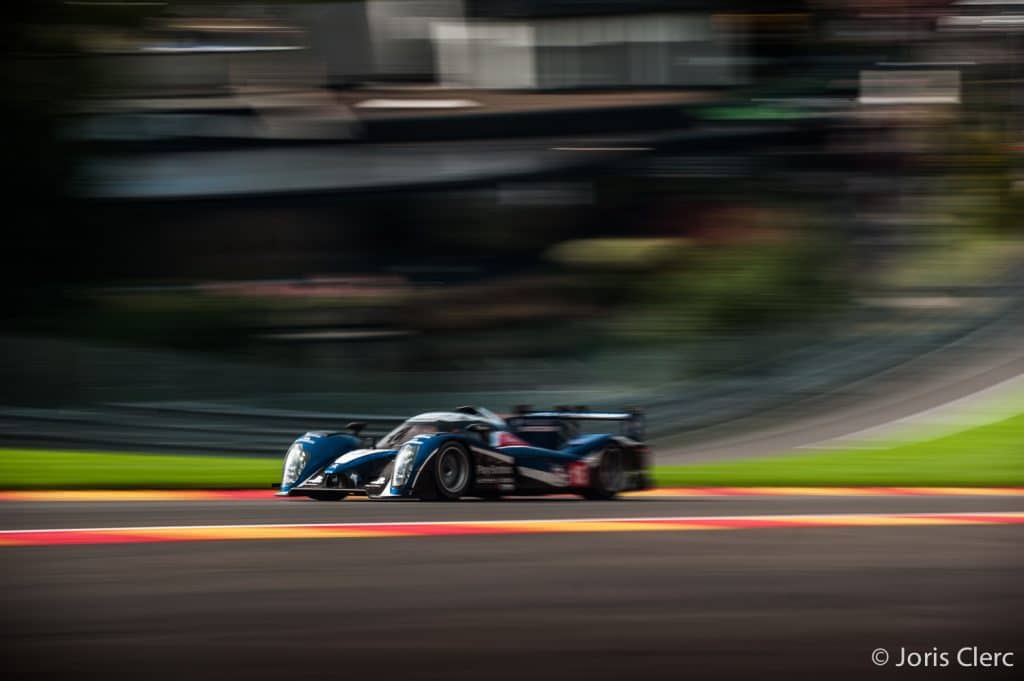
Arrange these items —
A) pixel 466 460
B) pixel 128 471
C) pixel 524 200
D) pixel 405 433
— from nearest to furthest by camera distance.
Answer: pixel 466 460
pixel 405 433
pixel 128 471
pixel 524 200

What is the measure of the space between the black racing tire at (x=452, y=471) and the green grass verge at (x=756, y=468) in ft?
7.01

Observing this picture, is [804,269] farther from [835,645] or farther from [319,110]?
[835,645]

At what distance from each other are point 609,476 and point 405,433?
3.65ft

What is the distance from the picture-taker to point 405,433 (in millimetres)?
5965

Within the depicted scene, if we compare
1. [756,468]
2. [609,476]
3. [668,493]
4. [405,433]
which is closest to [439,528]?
[405,433]

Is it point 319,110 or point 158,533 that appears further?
point 319,110

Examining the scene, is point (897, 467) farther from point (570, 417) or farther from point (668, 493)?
point (570, 417)

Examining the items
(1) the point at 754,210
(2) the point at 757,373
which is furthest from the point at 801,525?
(1) the point at 754,210

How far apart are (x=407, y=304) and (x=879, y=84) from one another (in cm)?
555

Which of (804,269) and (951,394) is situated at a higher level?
(804,269)

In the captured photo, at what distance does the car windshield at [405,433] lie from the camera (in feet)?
19.3

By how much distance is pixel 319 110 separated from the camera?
14.1 meters

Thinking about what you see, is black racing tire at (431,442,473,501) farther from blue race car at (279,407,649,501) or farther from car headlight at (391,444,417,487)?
car headlight at (391,444,417,487)

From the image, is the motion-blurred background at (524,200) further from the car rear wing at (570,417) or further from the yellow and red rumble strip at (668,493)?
the car rear wing at (570,417)
